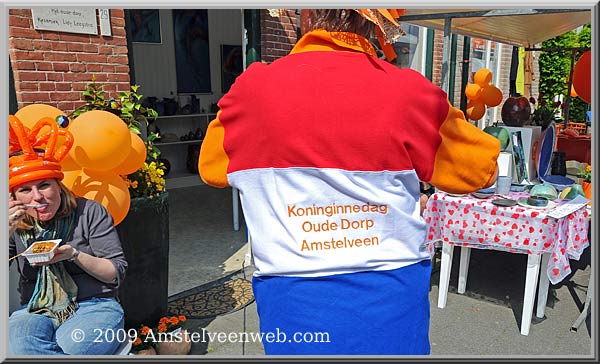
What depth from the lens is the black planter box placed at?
2791 millimetres

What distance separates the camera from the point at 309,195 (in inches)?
55.9

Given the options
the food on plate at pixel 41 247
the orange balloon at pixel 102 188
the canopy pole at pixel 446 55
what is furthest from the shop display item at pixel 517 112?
the food on plate at pixel 41 247

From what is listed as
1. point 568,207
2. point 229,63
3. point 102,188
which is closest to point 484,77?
point 568,207

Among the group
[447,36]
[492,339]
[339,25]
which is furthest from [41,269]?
[447,36]

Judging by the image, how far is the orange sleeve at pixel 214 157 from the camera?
156cm

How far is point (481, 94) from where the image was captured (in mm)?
4848

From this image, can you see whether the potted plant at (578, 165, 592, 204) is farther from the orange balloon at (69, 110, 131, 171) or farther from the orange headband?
the orange balloon at (69, 110, 131, 171)

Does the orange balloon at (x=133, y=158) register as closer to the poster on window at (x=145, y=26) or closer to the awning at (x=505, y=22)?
the awning at (x=505, y=22)

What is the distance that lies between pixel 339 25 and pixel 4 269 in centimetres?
163

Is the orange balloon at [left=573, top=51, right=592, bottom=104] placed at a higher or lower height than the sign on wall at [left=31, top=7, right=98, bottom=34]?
lower

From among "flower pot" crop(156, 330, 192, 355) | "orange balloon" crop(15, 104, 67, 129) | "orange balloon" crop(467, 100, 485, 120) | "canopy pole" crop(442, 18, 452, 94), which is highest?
"canopy pole" crop(442, 18, 452, 94)

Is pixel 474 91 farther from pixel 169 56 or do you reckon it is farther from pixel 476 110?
pixel 169 56

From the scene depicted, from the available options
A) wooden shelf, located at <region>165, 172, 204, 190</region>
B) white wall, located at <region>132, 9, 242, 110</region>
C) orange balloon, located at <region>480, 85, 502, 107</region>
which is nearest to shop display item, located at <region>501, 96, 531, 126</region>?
orange balloon, located at <region>480, 85, 502, 107</region>

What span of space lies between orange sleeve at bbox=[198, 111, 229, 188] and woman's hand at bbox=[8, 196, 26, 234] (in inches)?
32.3
